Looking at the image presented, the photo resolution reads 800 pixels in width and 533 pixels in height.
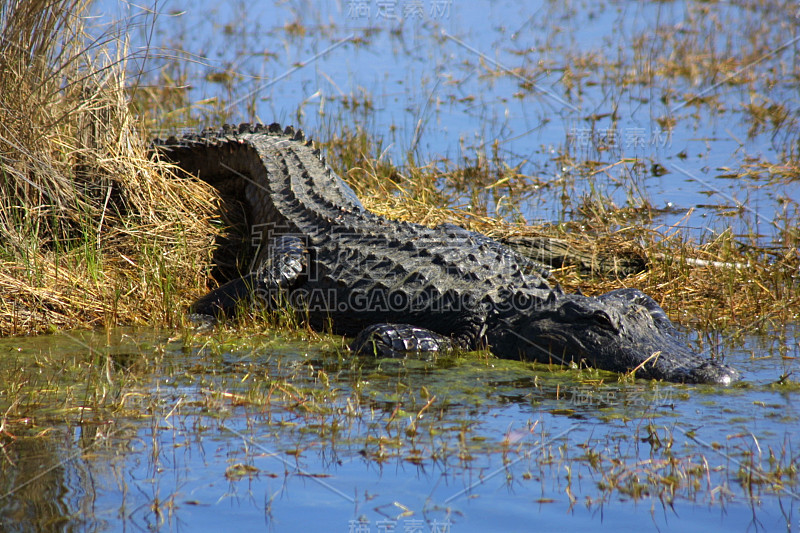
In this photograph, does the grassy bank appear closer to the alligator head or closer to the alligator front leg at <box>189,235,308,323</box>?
the alligator front leg at <box>189,235,308,323</box>

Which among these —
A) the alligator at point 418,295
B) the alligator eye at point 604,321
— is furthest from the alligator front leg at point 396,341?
the alligator eye at point 604,321

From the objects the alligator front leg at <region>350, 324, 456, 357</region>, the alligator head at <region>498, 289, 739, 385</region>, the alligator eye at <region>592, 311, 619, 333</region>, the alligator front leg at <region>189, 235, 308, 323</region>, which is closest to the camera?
the alligator head at <region>498, 289, 739, 385</region>

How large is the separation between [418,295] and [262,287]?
110cm

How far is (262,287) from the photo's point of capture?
5.58 metres

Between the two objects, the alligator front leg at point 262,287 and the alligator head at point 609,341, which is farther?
the alligator front leg at point 262,287

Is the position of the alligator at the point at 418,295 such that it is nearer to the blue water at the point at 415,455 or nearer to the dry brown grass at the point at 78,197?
the blue water at the point at 415,455

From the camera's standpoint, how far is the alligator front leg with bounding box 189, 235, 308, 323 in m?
5.57

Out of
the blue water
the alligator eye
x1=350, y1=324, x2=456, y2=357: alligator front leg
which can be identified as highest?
the alligator eye

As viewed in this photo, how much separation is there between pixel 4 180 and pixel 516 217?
158 inches

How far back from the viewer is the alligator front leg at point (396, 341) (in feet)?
15.8

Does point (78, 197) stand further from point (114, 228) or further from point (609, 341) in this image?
point (609, 341)

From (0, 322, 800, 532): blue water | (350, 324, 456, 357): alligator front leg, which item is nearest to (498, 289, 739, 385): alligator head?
(0, 322, 800, 532): blue water

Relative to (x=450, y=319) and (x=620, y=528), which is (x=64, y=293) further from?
(x=620, y=528)

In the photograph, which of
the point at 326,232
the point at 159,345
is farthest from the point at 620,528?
the point at 326,232
